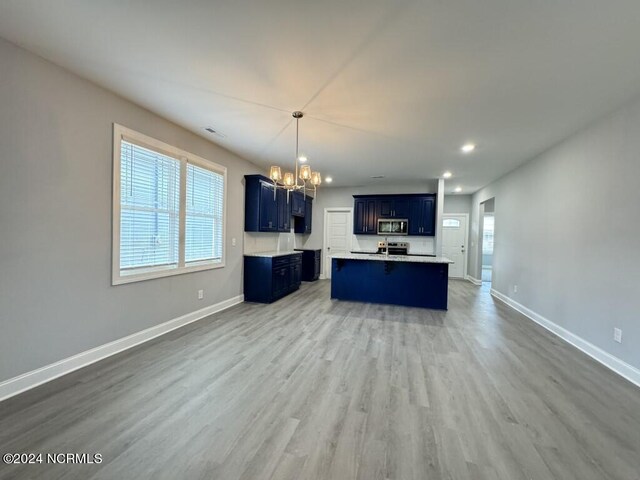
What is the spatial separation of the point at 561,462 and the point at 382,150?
13.4ft

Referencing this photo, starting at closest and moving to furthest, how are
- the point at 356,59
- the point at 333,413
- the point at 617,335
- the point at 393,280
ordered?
the point at 333,413 < the point at 356,59 < the point at 617,335 < the point at 393,280

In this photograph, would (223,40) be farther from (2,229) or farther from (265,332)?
(265,332)

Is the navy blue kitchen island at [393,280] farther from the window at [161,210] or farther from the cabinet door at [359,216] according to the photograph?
the window at [161,210]

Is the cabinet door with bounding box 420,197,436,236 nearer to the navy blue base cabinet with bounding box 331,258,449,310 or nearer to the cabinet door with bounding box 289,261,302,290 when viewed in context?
the navy blue base cabinet with bounding box 331,258,449,310

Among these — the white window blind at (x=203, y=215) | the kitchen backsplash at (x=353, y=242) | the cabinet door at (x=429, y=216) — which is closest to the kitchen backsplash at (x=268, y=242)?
the kitchen backsplash at (x=353, y=242)

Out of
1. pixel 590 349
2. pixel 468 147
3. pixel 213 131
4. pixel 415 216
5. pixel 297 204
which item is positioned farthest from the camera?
pixel 415 216

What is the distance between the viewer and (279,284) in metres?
5.32

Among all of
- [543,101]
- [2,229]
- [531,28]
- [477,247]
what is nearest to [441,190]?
[477,247]

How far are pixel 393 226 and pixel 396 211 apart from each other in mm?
417

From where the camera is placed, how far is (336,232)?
26.0ft

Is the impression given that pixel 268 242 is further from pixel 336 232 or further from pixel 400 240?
pixel 400 240

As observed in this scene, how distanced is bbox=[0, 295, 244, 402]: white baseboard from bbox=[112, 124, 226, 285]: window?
0.67 meters

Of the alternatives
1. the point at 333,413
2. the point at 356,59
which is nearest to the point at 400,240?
the point at 356,59

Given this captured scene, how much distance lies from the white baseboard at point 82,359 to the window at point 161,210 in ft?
2.18
